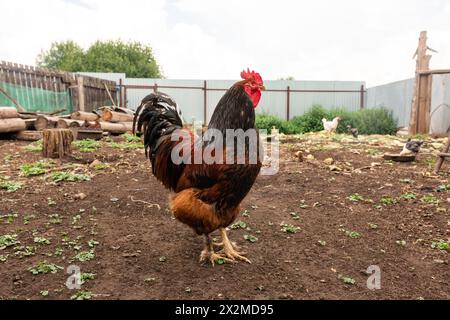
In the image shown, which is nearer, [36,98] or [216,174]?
[216,174]

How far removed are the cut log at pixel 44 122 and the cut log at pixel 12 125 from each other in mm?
442

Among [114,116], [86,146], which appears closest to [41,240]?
[86,146]

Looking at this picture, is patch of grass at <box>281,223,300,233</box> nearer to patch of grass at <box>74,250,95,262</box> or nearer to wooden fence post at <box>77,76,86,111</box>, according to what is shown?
patch of grass at <box>74,250,95,262</box>

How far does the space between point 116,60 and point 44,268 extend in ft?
133

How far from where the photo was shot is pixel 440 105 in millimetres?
12508

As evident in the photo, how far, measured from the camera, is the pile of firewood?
8891 mm

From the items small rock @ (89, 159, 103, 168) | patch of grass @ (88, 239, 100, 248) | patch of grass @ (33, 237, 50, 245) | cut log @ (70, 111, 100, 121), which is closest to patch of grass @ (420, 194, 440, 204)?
patch of grass @ (88, 239, 100, 248)

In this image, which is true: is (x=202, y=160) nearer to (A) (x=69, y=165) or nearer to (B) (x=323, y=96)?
(A) (x=69, y=165)

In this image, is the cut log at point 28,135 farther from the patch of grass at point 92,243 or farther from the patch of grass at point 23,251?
the patch of grass at point 92,243

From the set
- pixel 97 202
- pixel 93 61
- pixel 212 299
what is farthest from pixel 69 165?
pixel 93 61

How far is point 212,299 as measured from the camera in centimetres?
263

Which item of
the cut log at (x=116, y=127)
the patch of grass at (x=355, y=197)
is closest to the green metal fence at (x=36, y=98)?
the cut log at (x=116, y=127)

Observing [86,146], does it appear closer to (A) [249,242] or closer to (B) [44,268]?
(B) [44,268]

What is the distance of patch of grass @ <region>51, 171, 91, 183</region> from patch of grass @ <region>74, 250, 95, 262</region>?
8.88ft
